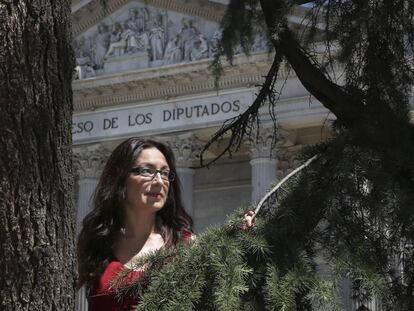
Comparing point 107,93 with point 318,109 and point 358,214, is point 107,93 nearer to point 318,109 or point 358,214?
point 318,109

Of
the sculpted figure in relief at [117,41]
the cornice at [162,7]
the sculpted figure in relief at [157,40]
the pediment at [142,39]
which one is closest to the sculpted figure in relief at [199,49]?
the pediment at [142,39]

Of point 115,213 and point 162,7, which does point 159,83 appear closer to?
point 162,7

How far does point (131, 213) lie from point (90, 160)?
25552 millimetres

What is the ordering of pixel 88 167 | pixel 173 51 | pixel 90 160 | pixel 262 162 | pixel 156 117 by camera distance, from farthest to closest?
pixel 90 160, pixel 88 167, pixel 173 51, pixel 156 117, pixel 262 162

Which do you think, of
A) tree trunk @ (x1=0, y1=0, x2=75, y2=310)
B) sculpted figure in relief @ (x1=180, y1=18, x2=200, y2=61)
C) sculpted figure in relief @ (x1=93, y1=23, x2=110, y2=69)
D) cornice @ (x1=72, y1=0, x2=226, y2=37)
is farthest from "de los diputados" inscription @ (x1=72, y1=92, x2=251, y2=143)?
tree trunk @ (x1=0, y1=0, x2=75, y2=310)

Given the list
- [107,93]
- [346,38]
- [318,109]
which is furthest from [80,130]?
[346,38]

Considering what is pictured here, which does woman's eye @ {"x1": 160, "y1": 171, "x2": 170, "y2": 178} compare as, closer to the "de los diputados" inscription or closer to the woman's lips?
the woman's lips

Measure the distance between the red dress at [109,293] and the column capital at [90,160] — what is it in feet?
83.0

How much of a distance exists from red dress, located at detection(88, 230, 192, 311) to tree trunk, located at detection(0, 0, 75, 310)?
336 mm

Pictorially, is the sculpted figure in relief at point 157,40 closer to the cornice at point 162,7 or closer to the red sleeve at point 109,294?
the cornice at point 162,7

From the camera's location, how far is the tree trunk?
3.26 meters

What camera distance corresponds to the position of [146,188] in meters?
4.03


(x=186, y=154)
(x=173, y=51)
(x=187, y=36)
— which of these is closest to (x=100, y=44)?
(x=173, y=51)

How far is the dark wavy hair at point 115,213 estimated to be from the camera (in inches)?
159
